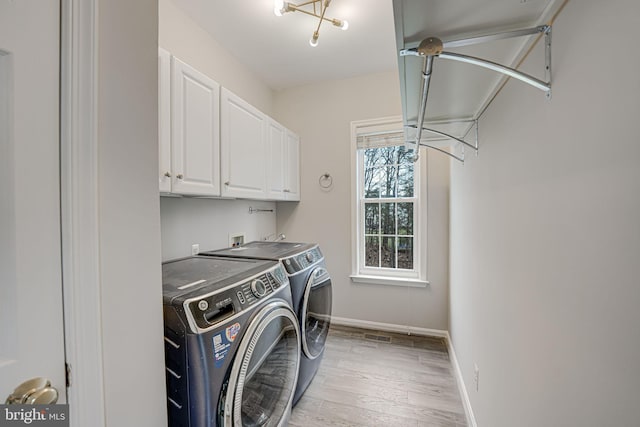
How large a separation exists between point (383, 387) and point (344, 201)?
1.74 metres

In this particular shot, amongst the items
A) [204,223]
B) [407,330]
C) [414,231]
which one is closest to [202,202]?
[204,223]

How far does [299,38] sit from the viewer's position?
2.17 m

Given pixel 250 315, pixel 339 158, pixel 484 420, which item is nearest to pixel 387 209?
pixel 339 158

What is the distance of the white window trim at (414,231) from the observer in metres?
2.65

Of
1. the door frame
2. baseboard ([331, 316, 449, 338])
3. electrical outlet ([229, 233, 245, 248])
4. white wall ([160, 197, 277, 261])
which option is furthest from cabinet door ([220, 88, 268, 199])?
baseboard ([331, 316, 449, 338])

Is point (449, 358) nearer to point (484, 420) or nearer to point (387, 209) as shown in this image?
point (484, 420)

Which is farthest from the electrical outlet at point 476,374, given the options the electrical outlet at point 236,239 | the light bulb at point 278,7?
the light bulb at point 278,7

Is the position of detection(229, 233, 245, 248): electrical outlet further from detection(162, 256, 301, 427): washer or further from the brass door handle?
the brass door handle

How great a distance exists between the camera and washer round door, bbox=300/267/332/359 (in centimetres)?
163

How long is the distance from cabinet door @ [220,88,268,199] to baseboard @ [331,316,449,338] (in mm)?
1665

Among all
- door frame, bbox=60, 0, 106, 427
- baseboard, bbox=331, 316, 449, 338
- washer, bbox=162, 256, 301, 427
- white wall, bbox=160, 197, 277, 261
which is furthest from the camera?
baseboard, bbox=331, 316, 449, 338

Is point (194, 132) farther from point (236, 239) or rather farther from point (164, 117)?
point (236, 239)

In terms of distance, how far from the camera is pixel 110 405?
65cm

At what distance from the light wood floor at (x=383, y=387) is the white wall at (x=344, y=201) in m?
0.35
